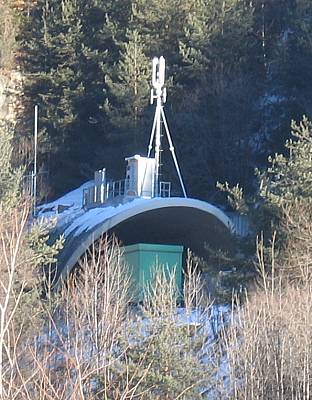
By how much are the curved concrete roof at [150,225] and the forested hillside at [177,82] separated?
15.6ft

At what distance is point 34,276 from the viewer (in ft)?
60.1

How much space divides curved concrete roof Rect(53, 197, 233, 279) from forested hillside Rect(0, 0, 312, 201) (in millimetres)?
4763

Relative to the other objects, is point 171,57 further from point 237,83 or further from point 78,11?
point 78,11

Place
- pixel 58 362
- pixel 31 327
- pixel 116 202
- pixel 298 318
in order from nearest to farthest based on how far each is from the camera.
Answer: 1. pixel 58 362
2. pixel 298 318
3. pixel 31 327
4. pixel 116 202

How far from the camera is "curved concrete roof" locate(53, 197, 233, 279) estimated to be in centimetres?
2288

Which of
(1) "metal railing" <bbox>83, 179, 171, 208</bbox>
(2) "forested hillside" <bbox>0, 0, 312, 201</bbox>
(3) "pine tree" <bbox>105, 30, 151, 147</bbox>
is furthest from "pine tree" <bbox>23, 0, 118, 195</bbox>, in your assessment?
(1) "metal railing" <bbox>83, 179, 171, 208</bbox>

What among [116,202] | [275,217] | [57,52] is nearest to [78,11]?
[57,52]

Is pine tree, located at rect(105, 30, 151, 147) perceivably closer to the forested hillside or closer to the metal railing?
the forested hillside

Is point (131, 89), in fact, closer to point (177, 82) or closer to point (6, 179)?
point (177, 82)

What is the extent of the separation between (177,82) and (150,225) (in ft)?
26.2

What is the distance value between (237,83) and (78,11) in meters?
7.24

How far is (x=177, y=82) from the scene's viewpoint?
31.7 m

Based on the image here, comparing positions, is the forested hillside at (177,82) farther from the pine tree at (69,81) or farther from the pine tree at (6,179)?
the pine tree at (6,179)

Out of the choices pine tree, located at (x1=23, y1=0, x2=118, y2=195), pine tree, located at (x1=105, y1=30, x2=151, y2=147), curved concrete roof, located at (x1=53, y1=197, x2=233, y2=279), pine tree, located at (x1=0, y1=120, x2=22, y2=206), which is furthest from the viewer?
pine tree, located at (x1=23, y1=0, x2=118, y2=195)
